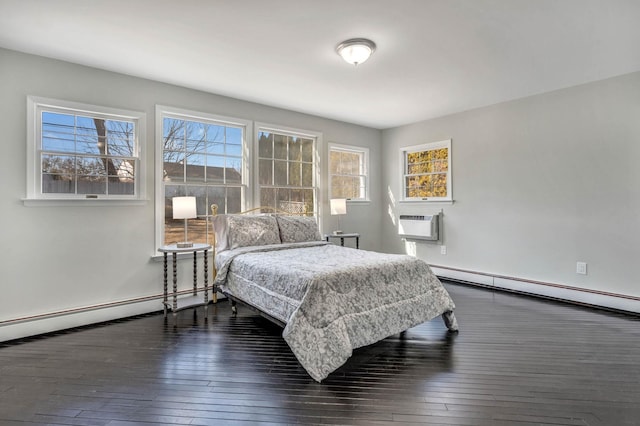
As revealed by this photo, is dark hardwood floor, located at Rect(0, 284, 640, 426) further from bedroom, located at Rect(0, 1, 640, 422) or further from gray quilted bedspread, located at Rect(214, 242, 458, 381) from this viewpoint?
bedroom, located at Rect(0, 1, 640, 422)

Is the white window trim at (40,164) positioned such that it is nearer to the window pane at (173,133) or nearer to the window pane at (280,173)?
the window pane at (173,133)

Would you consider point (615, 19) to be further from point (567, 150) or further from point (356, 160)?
point (356, 160)

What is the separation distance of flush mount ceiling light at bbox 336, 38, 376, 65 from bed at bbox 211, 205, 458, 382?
5.99 ft

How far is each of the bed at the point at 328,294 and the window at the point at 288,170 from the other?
1193 mm

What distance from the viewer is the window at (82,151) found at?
3.07 metres

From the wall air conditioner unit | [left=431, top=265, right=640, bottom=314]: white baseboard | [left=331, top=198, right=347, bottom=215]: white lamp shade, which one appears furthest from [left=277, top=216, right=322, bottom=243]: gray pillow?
[left=431, top=265, right=640, bottom=314]: white baseboard

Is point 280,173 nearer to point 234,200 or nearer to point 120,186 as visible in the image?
point 234,200

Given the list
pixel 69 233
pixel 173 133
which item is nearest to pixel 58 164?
pixel 69 233

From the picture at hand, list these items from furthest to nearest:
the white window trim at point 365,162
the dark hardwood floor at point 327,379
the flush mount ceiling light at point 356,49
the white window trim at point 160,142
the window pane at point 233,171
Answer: the white window trim at point 365,162 < the window pane at point 233,171 < the white window trim at point 160,142 < the flush mount ceiling light at point 356,49 < the dark hardwood floor at point 327,379

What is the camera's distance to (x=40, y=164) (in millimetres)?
3090

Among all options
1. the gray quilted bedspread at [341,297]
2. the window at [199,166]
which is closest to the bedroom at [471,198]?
the window at [199,166]

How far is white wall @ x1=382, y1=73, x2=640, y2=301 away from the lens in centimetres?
359

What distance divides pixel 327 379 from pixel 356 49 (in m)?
2.66

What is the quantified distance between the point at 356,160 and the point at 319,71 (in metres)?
2.65
